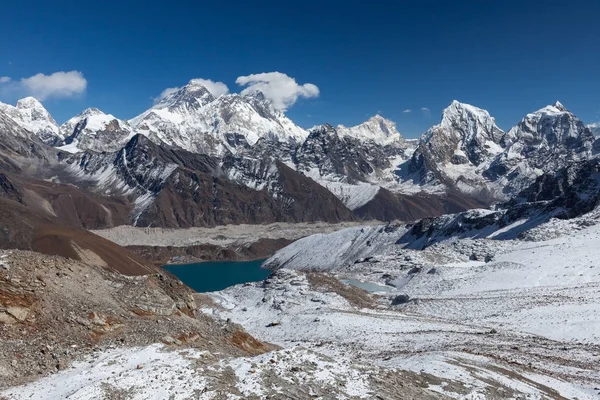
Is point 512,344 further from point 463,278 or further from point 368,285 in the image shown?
point 368,285

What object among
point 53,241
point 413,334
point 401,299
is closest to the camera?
point 413,334

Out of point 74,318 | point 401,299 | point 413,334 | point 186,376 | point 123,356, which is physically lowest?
point 123,356

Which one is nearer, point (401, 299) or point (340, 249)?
point (401, 299)

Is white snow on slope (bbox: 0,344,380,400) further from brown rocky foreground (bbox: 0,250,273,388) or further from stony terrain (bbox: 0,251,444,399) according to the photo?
brown rocky foreground (bbox: 0,250,273,388)

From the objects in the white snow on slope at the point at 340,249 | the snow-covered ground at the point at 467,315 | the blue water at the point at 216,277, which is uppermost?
the white snow on slope at the point at 340,249

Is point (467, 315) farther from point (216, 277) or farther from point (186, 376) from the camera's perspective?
point (216, 277)

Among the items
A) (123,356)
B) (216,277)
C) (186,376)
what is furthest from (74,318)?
(216,277)

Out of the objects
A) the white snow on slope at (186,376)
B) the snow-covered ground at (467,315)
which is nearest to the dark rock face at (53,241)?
the snow-covered ground at (467,315)

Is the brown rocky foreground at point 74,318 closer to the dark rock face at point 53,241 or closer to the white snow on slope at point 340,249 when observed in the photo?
the dark rock face at point 53,241

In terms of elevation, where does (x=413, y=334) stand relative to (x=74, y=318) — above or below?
above

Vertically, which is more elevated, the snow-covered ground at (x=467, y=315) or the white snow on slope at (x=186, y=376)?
the snow-covered ground at (x=467, y=315)

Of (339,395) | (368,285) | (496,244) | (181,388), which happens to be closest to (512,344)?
(339,395)
